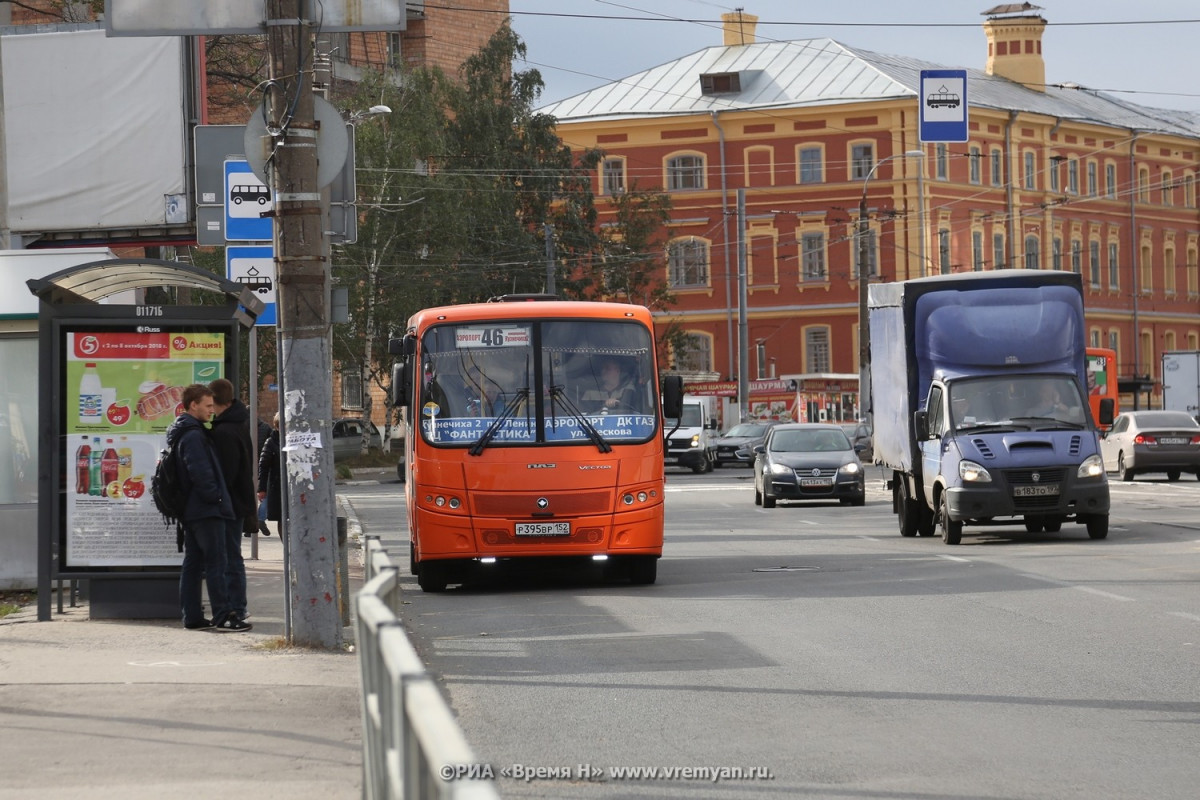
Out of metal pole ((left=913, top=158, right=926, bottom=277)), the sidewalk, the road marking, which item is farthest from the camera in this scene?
metal pole ((left=913, top=158, right=926, bottom=277))

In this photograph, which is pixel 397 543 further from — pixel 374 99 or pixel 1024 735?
pixel 374 99

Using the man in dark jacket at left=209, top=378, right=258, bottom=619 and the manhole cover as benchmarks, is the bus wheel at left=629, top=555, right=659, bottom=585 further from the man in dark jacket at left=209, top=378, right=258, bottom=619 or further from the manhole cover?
the man in dark jacket at left=209, top=378, right=258, bottom=619

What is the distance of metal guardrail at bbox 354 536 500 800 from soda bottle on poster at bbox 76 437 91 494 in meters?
7.82

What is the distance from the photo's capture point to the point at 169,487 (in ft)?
42.7

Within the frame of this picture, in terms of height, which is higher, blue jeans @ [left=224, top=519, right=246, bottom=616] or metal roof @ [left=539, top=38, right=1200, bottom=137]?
metal roof @ [left=539, top=38, right=1200, bottom=137]

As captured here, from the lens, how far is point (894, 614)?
13.9m

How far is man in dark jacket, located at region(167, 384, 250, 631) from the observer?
13.0 m

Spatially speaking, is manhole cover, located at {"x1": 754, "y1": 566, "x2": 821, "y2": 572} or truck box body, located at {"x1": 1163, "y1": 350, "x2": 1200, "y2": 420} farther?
truck box body, located at {"x1": 1163, "y1": 350, "x2": 1200, "y2": 420}

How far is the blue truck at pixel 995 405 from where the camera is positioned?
21297 mm

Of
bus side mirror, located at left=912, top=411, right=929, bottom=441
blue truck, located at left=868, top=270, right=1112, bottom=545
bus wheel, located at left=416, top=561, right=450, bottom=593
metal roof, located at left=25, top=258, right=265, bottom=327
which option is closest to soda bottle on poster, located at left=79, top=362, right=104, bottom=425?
metal roof, located at left=25, top=258, right=265, bottom=327

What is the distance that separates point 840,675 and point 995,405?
12.2m

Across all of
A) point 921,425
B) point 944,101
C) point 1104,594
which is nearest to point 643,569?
point 1104,594

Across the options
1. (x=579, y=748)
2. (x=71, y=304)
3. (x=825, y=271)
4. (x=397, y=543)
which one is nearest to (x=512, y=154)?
(x=825, y=271)

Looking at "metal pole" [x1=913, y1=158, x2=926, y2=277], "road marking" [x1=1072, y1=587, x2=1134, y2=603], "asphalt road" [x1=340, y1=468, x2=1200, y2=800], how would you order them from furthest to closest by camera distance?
"metal pole" [x1=913, y1=158, x2=926, y2=277], "road marking" [x1=1072, y1=587, x2=1134, y2=603], "asphalt road" [x1=340, y1=468, x2=1200, y2=800]
